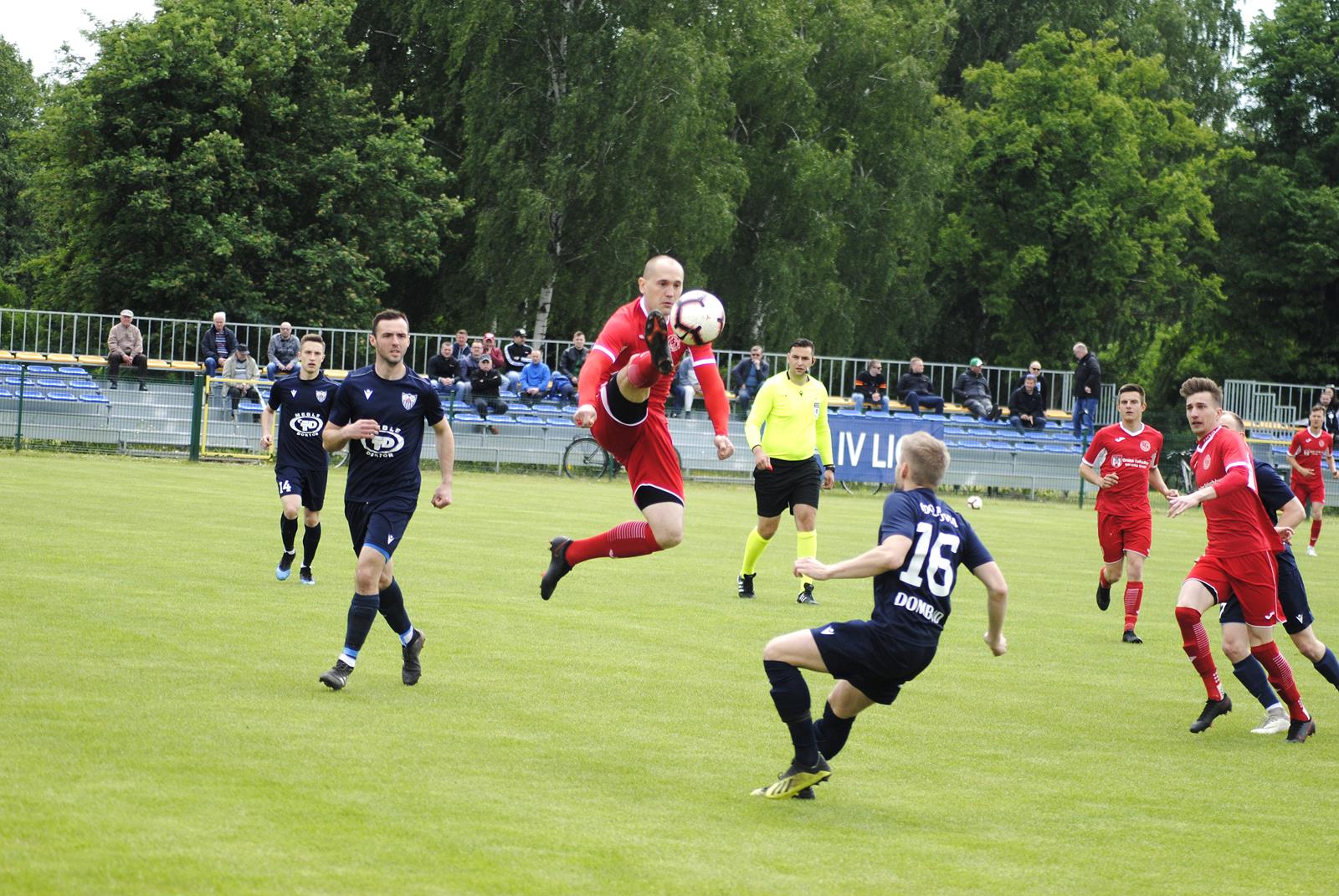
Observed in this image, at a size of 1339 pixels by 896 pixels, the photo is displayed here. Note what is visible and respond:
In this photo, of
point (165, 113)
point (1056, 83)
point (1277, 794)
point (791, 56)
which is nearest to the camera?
point (1277, 794)

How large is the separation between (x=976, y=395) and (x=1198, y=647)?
23.3m

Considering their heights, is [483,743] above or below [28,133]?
below

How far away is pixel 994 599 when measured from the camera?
6270 millimetres

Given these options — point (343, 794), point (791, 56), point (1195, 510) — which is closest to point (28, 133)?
point (791, 56)

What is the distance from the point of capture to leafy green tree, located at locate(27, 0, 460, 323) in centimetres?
3619

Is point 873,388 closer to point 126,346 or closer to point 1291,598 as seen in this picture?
point 126,346

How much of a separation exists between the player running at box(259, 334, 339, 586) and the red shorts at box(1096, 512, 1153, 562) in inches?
257

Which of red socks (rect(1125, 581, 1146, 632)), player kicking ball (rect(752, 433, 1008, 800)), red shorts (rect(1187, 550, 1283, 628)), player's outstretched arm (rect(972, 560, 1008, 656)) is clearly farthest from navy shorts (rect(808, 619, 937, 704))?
red socks (rect(1125, 581, 1146, 632))

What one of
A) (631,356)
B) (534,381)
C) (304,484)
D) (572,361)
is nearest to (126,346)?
(534,381)

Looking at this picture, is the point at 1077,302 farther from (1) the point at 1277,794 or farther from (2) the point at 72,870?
(2) the point at 72,870

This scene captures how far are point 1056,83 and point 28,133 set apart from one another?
99.0ft

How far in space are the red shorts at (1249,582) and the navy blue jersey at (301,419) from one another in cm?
708

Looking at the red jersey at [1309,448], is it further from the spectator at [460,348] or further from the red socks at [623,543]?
the red socks at [623,543]

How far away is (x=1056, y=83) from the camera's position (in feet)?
158
